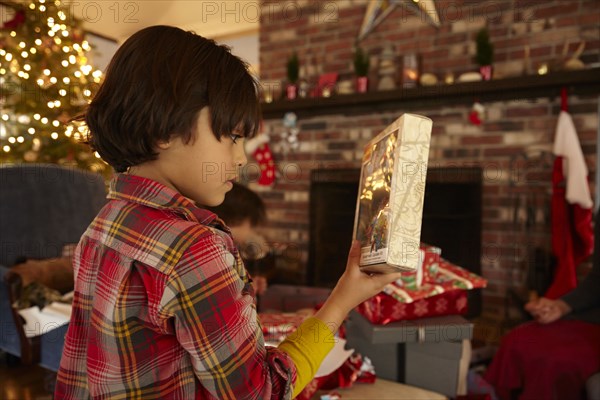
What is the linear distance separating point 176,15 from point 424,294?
4590 mm

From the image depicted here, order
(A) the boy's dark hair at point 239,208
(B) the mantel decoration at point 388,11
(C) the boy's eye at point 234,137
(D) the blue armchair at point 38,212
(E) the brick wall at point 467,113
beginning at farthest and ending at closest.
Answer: (B) the mantel decoration at point 388,11 < (E) the brick wall at point 467,113 < (D) the blue armchair at point 38,212 < (A) the boy's dark hair at point 239,208 < (C) the boy's eye at point 234,137

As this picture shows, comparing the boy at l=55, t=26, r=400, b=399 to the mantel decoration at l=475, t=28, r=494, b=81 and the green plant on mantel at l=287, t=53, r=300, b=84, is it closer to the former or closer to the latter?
the mantel decoration at l=475, t=28, r=494, b=81

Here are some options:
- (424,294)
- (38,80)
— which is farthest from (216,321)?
(38,80)

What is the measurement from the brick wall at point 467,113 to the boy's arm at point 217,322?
8.04 ft

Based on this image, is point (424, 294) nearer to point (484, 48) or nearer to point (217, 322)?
point (217, 322)

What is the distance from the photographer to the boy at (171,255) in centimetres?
65

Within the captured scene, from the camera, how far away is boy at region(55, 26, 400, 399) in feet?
2.14

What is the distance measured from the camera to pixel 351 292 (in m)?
0.82

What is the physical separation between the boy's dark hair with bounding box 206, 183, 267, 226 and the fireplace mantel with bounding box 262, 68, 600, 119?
4.59 feet

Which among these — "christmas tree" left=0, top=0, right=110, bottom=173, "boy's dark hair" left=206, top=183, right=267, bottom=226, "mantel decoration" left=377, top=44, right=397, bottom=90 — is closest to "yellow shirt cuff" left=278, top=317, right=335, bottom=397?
"boy's dark hair" left=206, top=183, right=267, bottom=226

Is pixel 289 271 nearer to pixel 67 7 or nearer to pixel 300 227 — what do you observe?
pixel 300 227

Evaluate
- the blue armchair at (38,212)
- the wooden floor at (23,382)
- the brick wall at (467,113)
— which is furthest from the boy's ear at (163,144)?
the brick wall at (467,113)

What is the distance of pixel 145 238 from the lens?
67 centimetres

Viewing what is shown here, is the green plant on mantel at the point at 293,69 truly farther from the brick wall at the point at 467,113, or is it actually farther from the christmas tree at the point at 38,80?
the christmas tree at the point at 38,80
